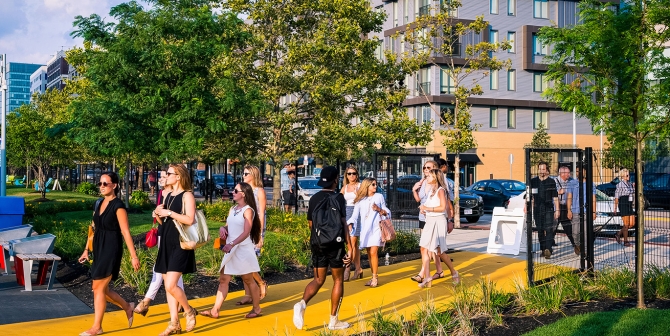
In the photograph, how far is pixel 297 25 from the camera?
25562 mm

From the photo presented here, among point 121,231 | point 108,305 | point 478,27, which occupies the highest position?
point 478,27

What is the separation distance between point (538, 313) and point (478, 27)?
59.5 ft

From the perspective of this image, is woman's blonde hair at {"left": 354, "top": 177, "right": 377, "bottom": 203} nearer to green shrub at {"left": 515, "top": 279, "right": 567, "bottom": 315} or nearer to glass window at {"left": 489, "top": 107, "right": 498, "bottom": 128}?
green shrub at {"left": 515, "top": 279, "right": 567, "bottom": 315}

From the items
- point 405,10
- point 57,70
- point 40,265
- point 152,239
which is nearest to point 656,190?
point 152,239

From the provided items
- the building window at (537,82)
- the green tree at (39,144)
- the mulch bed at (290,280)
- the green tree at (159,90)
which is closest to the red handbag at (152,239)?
the mulch bed at (290,280)

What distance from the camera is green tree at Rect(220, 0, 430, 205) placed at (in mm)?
24078

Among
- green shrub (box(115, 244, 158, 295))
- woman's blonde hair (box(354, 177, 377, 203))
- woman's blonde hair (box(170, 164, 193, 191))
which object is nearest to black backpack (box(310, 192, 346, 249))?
woman's blonde hair (box(170, 164, 193, 191))

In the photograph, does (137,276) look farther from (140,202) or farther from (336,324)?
(140,202)

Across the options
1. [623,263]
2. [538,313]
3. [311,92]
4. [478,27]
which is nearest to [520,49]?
[478,27]

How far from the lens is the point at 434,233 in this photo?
11.1 metres

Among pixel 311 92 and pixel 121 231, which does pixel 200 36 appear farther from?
pixel 121 231

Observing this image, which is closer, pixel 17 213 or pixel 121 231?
pixel 121 231

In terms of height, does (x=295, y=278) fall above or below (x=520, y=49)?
below

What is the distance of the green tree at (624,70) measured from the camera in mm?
9406
